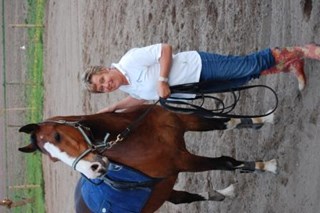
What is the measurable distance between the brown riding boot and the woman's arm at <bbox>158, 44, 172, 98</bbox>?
0.69 m

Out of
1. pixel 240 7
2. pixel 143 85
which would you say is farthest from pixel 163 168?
pixel 240 7

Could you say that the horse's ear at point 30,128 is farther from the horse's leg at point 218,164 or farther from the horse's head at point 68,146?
the horse's leg at point 218,164

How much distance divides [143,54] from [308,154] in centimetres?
141

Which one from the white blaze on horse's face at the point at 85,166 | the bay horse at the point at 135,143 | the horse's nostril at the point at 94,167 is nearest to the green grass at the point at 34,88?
the bay horse at the point at 135,143

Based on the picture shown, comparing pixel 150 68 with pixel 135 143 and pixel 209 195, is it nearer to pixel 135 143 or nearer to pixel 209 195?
pixel 135 143

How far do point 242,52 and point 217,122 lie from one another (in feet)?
3.24

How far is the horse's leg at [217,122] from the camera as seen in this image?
13.4 ft

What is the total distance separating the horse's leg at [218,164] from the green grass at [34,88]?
20.9 ft

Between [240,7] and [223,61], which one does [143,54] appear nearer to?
[223,61]

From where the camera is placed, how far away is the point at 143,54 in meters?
3.53

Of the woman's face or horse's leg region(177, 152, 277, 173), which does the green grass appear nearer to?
horse's leg region(177, 152, 277, 173)

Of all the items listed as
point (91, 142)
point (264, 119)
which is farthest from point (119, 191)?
point (264, 119)

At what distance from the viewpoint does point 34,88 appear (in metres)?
10.8

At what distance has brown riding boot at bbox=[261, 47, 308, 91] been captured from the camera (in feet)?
12.2
